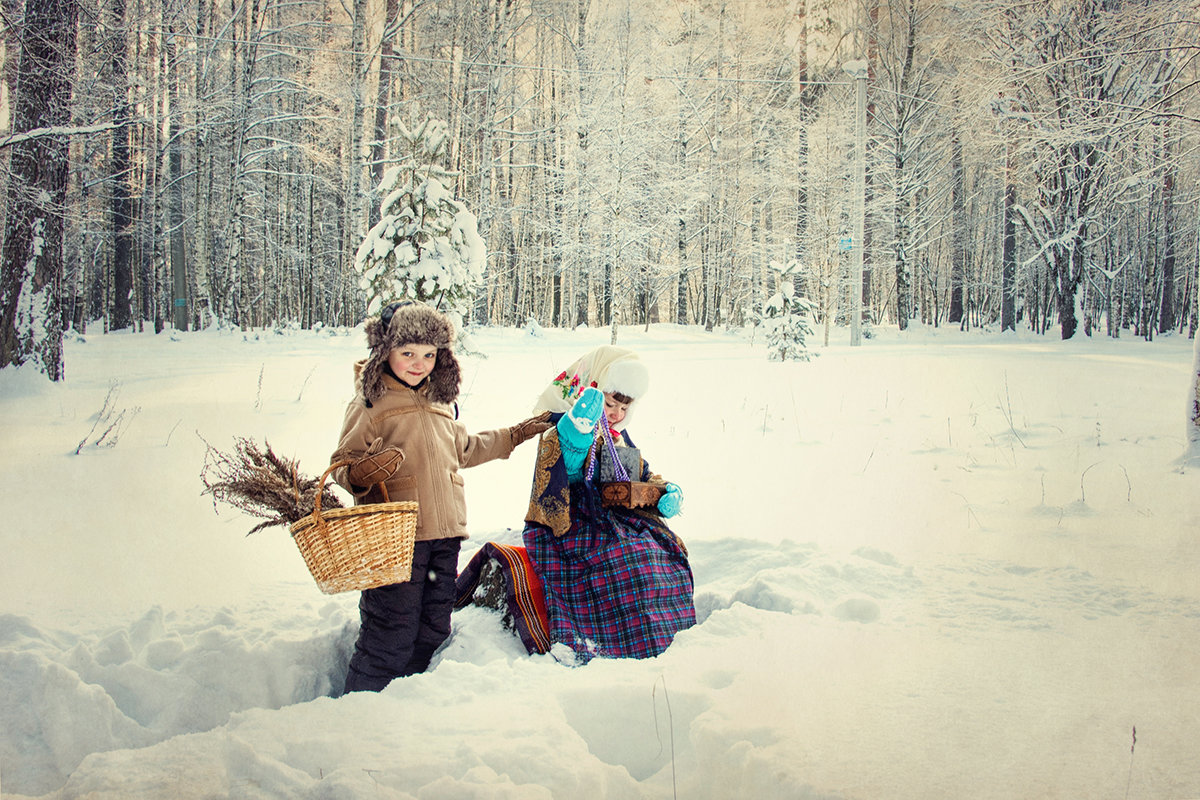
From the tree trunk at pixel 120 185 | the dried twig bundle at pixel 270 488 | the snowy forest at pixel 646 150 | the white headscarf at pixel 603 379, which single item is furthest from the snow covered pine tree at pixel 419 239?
the dried twig bundle at pixel 270 488

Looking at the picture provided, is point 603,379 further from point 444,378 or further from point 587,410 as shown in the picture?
point 444,378

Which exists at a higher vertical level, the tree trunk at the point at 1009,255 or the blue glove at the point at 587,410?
the tree trunk at the point at 1009,255

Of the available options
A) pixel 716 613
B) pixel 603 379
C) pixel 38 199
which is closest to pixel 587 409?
pixel 603 379

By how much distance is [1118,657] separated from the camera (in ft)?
6.39

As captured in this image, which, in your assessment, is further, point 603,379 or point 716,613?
point 603,379

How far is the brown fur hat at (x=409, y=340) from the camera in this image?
2115mm

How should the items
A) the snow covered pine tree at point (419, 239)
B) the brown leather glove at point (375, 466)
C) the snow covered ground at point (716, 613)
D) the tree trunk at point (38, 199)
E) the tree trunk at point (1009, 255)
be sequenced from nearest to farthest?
the snow covered ground at point (716, 613) < the brown leather glove at point (375, 466) < the tree trunk at point (38, 199) < the tree trunk at point (1009, 255) < the snow covered pine tree at point (419, 239)

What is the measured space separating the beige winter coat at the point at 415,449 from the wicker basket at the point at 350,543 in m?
0.29

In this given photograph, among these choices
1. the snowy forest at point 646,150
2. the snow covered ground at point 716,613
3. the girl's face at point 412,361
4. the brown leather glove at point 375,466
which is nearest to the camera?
the snow covered ground at point 716,613

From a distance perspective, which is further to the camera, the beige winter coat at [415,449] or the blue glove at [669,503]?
the blue glove at [669,503]

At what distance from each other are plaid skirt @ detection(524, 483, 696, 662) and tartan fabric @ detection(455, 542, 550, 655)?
4 centimetres

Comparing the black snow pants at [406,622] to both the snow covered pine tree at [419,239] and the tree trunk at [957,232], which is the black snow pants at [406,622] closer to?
the snow covered pine tree at [419,239]

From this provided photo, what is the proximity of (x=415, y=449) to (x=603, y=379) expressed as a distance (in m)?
0.74

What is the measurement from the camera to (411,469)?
2135 mm
